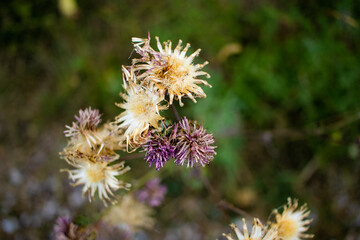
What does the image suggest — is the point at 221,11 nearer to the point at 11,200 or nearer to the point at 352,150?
the point at 352,150

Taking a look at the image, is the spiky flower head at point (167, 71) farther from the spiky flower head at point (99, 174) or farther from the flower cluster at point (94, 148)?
the spiky flower head at point (99, 174)

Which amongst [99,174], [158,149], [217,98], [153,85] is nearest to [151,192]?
[99,174]

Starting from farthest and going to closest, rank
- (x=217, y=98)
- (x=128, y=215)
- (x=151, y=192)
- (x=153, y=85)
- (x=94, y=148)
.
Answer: (x=217, y=98) < (x=128, y=215) < (x=151, y=192) < (x=94, y=148) < (x=153, y=85)

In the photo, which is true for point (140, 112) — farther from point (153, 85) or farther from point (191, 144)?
point (191, 144)

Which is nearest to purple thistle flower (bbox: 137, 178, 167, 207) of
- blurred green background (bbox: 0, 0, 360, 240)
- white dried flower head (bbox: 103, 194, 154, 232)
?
white dried flower head (bbox: 103, 194, 154, 232)

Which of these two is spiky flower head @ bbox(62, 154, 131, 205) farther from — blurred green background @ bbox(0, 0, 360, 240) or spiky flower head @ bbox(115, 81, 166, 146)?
blurred green background @ bbox(0, 0, 360, 240)

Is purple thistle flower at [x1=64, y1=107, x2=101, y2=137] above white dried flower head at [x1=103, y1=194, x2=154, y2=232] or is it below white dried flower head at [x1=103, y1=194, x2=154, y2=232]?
above

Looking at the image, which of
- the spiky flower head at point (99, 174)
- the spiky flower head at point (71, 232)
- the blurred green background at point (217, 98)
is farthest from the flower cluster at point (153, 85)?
the blurred green background at point (217, 98)
